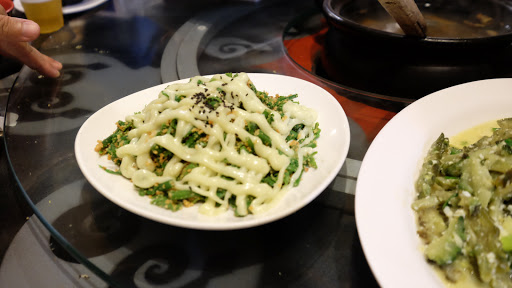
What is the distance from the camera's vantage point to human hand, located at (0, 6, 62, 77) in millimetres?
2062

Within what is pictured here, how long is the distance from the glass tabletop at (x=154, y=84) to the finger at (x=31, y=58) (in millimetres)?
66

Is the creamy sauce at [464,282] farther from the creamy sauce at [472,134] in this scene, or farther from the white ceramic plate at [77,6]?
the white ceramic plate at [77,6]

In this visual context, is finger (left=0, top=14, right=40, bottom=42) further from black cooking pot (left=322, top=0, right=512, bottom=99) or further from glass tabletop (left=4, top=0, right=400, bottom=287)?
black cooking pot (left=322, top=0, right=512, bottom=99)

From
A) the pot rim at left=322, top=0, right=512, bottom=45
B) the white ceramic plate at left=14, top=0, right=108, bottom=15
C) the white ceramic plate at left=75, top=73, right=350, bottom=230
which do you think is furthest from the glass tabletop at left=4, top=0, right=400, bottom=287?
the pot rim at left=322, top=0, right=512, bottom=45

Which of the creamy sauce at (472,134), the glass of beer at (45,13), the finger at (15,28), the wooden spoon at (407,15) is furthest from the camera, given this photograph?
the glass of beer at (45,13)

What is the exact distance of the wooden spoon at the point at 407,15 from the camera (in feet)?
5.87

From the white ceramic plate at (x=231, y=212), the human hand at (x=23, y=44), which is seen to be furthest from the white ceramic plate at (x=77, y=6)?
the white ceramic plate at (x=231, y=212)

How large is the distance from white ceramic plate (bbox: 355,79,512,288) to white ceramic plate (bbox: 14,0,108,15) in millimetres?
2919

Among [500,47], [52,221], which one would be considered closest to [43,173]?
[52,221]

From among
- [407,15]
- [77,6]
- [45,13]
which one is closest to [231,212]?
[407,15]

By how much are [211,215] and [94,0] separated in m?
3.04

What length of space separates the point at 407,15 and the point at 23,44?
218 centimetres

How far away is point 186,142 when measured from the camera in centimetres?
144

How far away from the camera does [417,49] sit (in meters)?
1.90
